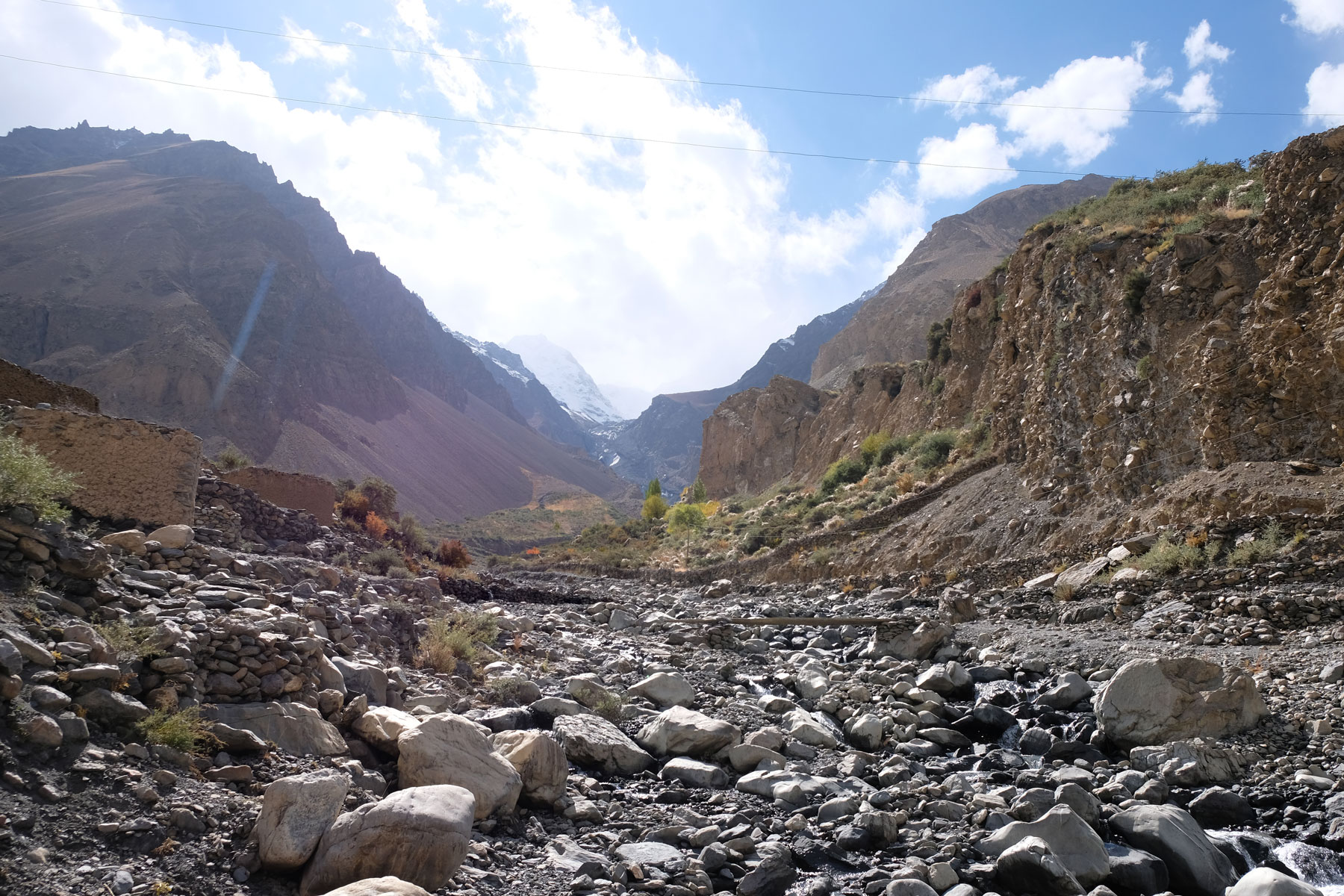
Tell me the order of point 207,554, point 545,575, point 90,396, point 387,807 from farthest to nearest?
point 545,575
point 90,396
point 207,554
point 387,807

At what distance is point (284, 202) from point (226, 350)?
64.1m

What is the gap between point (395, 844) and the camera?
133 inches

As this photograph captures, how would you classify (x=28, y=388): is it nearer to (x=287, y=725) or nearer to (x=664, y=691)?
(x=287, y=725)

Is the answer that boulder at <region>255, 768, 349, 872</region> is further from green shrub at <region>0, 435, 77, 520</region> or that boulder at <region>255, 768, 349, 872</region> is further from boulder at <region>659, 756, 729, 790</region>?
green shrub at <region>0, 435, 77, 520</region>

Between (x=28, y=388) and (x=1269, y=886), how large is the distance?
1348 centimetres

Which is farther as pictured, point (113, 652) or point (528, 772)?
point (528, 772)

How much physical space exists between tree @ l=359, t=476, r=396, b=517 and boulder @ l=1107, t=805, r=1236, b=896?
24.1m

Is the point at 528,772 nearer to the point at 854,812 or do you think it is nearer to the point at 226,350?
the point at 854,812

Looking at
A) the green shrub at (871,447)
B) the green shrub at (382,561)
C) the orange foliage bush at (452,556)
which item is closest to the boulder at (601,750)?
the green shrub at (382,561)

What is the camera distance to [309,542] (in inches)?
566

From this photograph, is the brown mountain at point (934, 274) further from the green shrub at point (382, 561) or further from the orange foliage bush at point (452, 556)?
the green shrub at point (382, 561)

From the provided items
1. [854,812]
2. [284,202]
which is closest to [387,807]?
[854,812]

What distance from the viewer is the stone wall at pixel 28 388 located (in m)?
9.38

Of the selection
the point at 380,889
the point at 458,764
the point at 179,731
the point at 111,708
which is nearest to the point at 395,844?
the point at 380,889
